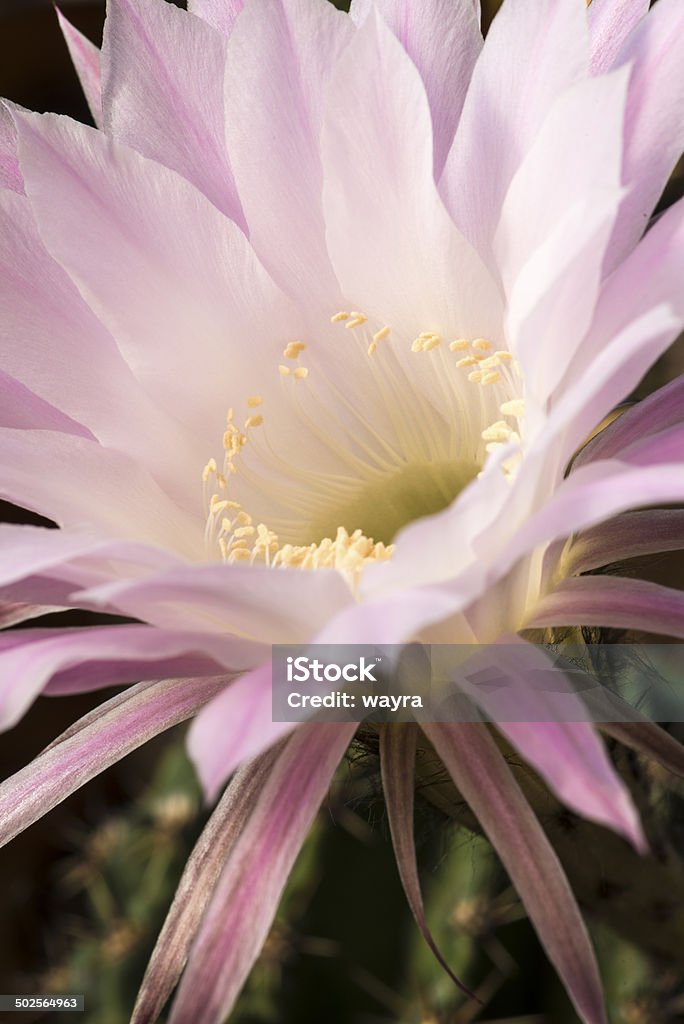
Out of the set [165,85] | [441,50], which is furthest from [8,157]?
[441,50]

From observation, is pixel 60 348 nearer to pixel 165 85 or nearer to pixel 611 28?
pixel 165 85

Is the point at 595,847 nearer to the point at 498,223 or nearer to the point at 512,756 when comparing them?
the point at 512,756

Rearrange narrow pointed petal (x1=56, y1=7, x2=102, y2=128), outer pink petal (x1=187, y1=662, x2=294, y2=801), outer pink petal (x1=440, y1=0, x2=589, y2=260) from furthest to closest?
1. narrow pointed petal (x1=56, y1=7, x2=102, y2=128)
2. outer pink petal (x1=440, y1=0, x2=589, y2=260)
3. outer pink petal (x1=187, y1=662, x2=294, y2=801)

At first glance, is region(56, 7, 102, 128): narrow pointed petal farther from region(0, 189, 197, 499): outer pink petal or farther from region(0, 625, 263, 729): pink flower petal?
region(0, 625, 263, 729): pink flower petal

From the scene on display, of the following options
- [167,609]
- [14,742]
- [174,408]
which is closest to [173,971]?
[167,609]

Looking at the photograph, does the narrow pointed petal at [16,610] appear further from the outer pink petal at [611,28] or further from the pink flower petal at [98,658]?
the outer pink petal at [611,28]

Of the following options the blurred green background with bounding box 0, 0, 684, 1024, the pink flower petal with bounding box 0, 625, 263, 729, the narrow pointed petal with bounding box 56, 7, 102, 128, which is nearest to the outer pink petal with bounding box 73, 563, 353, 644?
the pink flower petal with bounding box 0, 625, 263, 729

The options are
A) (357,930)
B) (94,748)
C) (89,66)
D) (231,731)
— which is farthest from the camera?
(357,930)
